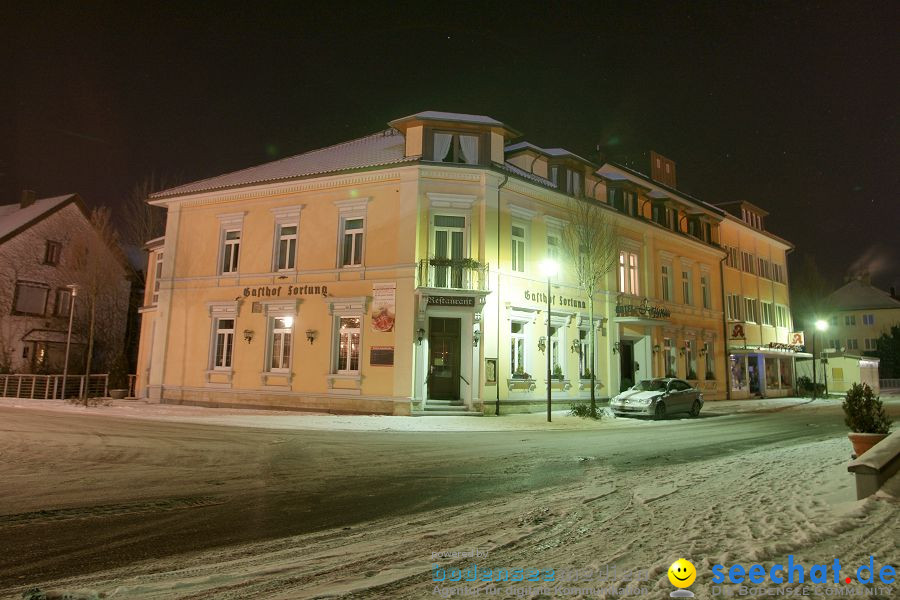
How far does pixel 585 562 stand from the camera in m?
4.41

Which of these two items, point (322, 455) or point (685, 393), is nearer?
point (322, 455)

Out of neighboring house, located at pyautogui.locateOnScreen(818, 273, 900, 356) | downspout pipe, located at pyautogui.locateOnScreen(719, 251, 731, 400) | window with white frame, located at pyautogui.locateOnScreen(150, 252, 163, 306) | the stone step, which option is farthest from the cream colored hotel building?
neighboring house, located at pyautogui.locateOnScreen(818, 273, 900, 356)

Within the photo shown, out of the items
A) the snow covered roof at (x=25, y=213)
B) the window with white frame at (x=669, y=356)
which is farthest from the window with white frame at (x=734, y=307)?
the snow covered roof at (x=25, y=213)

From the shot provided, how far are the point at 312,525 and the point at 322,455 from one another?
5.07 metres

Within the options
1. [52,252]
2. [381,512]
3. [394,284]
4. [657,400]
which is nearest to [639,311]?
[657,400]

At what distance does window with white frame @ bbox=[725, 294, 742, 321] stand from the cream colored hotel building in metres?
10.8

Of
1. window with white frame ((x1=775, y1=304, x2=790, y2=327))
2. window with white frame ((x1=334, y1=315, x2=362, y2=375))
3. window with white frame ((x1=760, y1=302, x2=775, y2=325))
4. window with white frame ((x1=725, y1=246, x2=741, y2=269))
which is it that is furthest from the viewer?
window with white frame ((x1=775, y1=304, x2=790, y2=327))

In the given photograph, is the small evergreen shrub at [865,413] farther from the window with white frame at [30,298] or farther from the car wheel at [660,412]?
the window with white frame at [30,298]

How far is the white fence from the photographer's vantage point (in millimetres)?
27656

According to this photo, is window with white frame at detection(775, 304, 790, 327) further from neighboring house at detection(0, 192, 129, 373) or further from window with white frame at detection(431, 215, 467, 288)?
neighboring house at detection(0, 192, 129, 373)

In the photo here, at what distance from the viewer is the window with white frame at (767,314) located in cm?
3838

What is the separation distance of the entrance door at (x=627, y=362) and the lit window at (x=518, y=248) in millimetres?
7957

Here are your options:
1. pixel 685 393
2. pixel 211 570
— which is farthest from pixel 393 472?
pixel 685 393

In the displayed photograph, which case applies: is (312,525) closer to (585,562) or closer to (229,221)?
A: (585,562)
